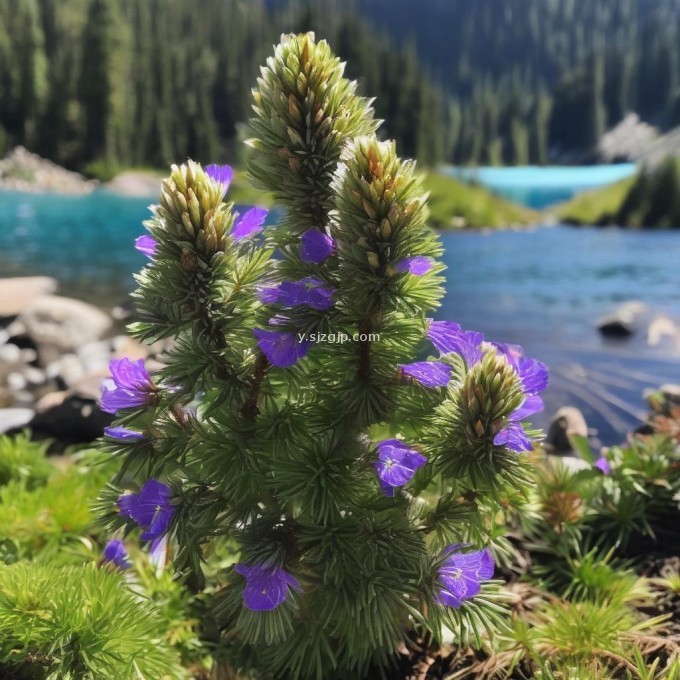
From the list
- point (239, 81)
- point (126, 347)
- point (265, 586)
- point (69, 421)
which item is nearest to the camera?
point (265, 586)

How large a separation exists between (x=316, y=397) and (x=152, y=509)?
1.98 ft

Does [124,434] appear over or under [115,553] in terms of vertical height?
over

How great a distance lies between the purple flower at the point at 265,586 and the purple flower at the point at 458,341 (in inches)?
32.3

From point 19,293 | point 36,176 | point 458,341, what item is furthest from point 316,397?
point 36,176

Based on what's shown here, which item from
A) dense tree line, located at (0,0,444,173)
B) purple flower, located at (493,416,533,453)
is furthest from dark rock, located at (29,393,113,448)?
dense tree line, located at (0,0,444,173)

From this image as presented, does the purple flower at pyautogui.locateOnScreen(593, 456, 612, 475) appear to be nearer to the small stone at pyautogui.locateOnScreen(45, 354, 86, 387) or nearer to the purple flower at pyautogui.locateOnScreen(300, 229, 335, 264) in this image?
the purple flower at pyautogui.locateOnScreen(300, 229, 335, 264)

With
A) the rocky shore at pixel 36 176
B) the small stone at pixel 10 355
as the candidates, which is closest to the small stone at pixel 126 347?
the small stone at pixel 10 355

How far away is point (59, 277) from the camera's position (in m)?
13.2

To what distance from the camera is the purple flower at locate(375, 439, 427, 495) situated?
5.53ft

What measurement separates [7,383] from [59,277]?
6051 millimetres

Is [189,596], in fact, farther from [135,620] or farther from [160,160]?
[160,160]

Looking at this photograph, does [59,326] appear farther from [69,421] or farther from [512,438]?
[512,438]

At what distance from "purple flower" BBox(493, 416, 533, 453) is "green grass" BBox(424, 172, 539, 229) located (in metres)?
21.1

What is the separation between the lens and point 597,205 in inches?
789
